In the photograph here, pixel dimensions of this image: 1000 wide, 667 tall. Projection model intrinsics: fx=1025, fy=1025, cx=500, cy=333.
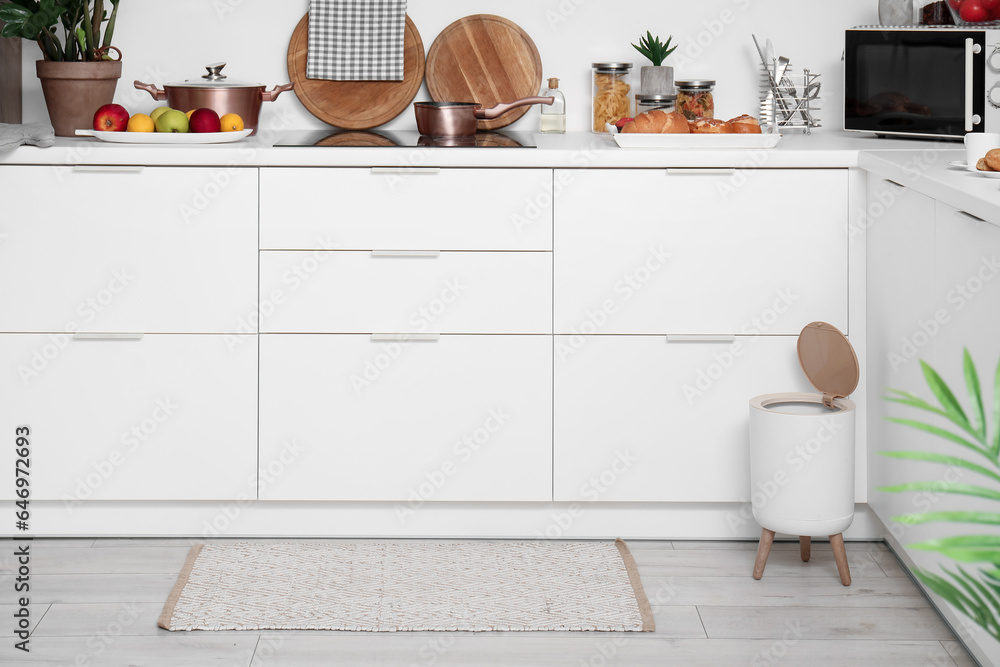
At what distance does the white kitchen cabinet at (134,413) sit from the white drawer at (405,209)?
0.31m

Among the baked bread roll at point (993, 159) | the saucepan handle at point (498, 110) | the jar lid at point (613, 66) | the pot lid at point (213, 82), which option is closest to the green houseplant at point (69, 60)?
the pot lid at point (213, 82)

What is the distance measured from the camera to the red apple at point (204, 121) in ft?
7.76

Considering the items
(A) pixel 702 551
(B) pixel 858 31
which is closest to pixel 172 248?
(A) pixel 702 551

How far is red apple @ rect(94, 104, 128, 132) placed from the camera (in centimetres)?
237

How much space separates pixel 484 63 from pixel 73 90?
3.51 ft

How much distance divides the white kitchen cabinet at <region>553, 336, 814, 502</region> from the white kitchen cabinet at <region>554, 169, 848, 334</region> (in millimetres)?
49

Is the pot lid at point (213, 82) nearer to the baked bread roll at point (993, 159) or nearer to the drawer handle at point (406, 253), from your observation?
the drawer handle at point (406, 253)

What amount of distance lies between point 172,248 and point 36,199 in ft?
1.04

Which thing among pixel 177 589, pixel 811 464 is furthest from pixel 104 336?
pixel 811 464

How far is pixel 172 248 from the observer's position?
7.59ft

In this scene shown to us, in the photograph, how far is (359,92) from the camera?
2.88 metres

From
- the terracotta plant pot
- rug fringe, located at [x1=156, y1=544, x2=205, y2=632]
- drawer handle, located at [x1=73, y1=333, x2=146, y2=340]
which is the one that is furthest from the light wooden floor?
the terracotta plant pot

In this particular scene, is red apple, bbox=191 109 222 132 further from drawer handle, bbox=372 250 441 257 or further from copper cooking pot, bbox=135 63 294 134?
drawer handle, bbox=372 250 441 257

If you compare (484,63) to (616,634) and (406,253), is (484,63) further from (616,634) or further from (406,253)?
(616,634)
